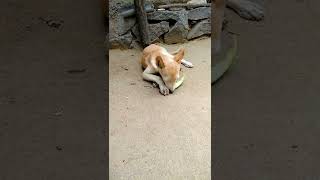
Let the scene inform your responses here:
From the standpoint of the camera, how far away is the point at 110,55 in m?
2.69

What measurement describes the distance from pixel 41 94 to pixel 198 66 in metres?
0.83

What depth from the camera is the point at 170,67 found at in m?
2.31

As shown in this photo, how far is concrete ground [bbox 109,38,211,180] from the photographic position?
60.6 inches

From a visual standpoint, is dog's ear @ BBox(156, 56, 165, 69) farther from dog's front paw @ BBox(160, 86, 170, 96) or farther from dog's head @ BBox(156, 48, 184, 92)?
dog's front paw @ BBox(160, 86, 170, 96)

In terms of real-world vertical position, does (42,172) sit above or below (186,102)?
above

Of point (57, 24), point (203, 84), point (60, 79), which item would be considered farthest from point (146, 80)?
point (57, 24)

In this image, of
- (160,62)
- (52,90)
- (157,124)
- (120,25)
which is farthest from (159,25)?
(157,124)

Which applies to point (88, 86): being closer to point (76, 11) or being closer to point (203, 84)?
point (203, 84)

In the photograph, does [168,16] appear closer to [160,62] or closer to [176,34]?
[176,34]

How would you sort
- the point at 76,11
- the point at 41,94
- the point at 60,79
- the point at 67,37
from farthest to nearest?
the point at 76,11, the point at 67,37, the point at 60,79, the point at 41,94

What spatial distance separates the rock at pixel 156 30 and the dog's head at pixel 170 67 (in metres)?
0.44

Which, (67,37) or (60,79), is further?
(67,37)

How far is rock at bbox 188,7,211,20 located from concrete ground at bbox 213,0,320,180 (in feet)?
0.71

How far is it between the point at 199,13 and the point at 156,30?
0.27 metres
